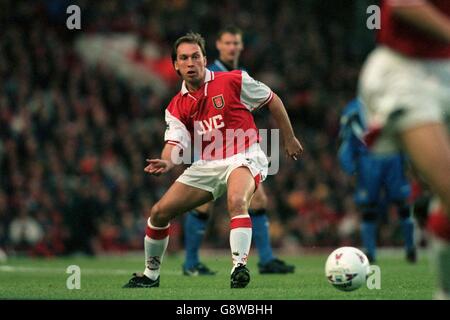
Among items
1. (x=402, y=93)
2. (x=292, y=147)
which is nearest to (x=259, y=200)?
(x=292, y=147)

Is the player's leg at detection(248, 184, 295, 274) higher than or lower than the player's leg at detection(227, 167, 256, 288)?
lower

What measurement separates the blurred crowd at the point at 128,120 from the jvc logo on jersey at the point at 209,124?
7900 millimetres

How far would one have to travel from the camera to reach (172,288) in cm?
716

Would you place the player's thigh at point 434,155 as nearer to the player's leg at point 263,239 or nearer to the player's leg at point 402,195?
the player's leg at point 263,239

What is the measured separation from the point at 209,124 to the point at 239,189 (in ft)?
2.64

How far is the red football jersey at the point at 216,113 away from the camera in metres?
7.42

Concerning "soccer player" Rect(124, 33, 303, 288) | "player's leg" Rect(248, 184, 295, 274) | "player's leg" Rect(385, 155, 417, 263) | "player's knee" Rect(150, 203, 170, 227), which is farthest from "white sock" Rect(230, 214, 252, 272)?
"player's leg" Rect(385, 155, 417, 263)

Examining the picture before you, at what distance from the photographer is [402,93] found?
14.2 feet

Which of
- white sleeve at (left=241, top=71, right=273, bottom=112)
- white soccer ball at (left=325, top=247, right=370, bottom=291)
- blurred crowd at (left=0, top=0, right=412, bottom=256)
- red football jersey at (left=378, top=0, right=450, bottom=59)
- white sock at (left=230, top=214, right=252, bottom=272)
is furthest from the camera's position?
blurred crowd at (left=0, top=0, right=412, bottom=256)

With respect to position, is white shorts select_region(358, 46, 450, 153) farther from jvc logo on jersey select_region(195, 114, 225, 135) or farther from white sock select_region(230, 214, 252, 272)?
jvc logo on jersey select_region(195, 114, 225, 135)

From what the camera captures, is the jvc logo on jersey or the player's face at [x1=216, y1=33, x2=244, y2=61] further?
the player's face at [x1=216, y1=33, x2=244, y2=61]

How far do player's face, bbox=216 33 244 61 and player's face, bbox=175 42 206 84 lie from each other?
6.08 feet

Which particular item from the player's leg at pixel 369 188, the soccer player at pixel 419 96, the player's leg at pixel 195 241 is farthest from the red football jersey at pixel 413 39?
the player's leg at pixel 369 188

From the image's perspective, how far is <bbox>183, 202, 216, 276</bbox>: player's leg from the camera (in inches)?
359
